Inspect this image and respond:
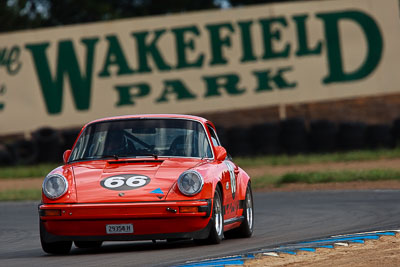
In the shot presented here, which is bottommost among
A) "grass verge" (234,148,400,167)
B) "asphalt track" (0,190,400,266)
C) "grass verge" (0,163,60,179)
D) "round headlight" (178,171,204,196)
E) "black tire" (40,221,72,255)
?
"grass verge" (0,163,60,179)

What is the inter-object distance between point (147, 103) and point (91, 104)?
175cm

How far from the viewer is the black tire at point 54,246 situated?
862 cm

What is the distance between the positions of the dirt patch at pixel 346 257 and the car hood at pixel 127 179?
4.69 ft

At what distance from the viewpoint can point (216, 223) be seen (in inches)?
349

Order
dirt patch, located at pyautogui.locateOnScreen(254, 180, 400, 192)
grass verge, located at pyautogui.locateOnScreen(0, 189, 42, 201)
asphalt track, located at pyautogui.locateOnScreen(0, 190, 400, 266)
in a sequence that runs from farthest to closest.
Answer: grass verge, located at pyautogui.locateOnScreen(0, 189, 42, 201)
dirt patch, located at pyautogui.locateOnScreen(254, 180, 400, 192)
asphalt track, located at pyautogui.locateOnScreen(0, 190, 400, 266)

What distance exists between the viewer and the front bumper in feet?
27.3

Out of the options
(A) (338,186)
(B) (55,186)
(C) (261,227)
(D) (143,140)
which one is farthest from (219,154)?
(A) (338,186)

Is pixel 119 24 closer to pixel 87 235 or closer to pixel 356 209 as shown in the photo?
pixel 356 209

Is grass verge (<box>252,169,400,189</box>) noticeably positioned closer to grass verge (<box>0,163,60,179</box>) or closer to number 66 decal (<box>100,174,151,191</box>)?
grass verge (<box>0,163,60,179</box>)

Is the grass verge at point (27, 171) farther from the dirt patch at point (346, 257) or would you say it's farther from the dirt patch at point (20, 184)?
the dirt patch at point (346, 257)

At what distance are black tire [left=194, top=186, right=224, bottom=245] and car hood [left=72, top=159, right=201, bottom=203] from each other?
1.30 ft

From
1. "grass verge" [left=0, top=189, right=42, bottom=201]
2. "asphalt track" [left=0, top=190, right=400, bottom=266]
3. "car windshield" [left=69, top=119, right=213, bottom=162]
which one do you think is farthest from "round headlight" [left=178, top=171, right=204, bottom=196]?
"grass verge" [left=0, top=189, right=42, bottom=201]

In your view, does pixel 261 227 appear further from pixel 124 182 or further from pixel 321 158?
pixel 321 158

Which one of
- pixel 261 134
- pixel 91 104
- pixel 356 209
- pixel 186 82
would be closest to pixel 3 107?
pixel 91 104
